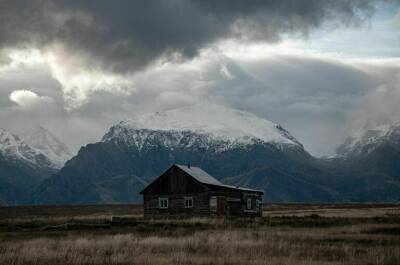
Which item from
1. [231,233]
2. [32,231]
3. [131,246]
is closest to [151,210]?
[32,231]

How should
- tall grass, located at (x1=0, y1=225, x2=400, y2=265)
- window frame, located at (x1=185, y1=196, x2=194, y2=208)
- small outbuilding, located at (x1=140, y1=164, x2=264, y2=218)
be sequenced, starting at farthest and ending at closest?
window frame, located at (x1=185, y1=196, x2=194, y2=208) < small outbuilding, located at (x1=140, y1=164, x2=264, y2=218) < tall grass, located at (x1=0, y1=225, x2=400, y2=265)

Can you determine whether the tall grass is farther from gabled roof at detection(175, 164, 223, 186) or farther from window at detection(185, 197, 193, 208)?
gabled roof at detection(175, 164, 223, 186)

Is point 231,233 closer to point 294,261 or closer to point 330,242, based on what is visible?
point 330,242

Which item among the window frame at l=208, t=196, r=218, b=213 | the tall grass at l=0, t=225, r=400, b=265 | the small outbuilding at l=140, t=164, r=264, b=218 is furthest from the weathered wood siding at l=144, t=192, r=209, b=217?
the tall grass at l=0, t=225, r=400, b=265

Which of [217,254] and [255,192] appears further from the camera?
[255,192]

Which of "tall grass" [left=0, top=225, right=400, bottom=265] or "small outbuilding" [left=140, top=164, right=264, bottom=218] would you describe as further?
"small outbuilding" [left=140, top=164, right=264, bottom=218]

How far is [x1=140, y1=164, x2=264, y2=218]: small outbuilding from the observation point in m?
80.2

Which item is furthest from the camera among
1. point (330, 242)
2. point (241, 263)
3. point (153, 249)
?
point (330, 242)

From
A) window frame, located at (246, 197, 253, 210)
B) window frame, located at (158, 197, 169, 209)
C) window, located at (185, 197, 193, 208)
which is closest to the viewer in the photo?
window, located at (185, 197, 193, 208)

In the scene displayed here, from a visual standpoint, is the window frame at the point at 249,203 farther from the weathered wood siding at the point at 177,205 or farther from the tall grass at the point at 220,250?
the tall grass at the point at 220,250

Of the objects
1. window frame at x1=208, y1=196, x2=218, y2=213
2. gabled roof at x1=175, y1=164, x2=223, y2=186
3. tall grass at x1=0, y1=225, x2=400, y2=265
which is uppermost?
gabled roof at x1=175, y1=164, x2=223, y2=186

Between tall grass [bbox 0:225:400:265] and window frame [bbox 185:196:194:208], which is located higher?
window frame [bbox 185:196:194:208]

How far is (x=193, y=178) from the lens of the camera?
81750 millimetres

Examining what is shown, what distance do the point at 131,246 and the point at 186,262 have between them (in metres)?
7.12
